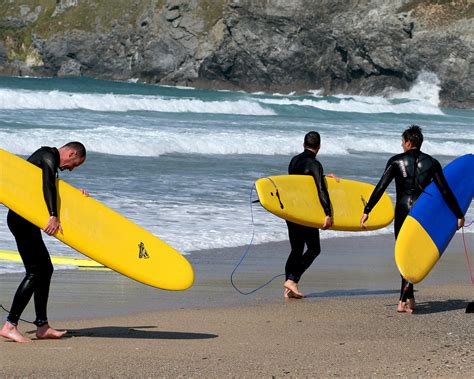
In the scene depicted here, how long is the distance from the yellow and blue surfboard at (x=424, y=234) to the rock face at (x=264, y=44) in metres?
49.1

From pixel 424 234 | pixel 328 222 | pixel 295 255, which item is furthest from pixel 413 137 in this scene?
pixel 295 255

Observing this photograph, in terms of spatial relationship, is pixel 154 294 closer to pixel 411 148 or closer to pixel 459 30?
pixel 411 148

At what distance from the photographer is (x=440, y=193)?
6883 millimetres

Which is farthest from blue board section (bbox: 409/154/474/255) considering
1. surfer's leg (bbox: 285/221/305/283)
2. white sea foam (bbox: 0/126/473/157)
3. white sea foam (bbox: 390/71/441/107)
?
white sea foam (bbox: 390/71/441/107)

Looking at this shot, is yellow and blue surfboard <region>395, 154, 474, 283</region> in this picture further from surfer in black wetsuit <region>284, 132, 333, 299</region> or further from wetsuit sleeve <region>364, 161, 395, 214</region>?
surfer in black wetsuit <region>284, 132, 333, 299</region>

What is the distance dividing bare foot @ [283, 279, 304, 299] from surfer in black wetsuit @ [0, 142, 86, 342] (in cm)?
219

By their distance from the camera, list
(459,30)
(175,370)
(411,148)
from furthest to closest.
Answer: (459,30) < (411,148) < (175,370)

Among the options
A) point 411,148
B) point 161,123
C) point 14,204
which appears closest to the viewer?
point 14,204

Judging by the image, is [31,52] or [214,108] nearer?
[214,108]

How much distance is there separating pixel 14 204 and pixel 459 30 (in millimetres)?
53044

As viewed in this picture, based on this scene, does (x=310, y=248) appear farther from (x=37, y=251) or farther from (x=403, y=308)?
(x=37, y=251)

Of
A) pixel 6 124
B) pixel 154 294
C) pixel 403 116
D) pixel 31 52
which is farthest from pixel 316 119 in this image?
pixel 31 52

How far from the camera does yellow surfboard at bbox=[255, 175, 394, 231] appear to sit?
25.0 feet

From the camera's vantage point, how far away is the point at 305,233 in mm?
7617
